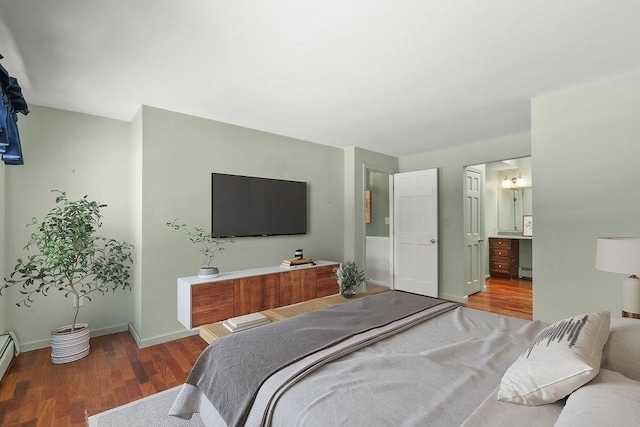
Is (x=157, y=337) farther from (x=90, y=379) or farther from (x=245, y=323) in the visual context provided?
(x=245, y=323)

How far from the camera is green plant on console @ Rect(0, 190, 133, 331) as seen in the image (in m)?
2.59

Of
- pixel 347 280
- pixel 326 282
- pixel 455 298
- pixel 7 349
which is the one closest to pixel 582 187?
pixel 347 280

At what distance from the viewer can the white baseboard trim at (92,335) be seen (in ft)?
9.24

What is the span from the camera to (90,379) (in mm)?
2342

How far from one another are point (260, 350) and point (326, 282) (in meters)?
2.56

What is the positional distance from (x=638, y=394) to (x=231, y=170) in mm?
3486

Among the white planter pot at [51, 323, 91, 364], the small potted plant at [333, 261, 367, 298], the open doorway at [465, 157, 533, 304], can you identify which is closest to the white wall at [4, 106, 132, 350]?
the white planter pot at [51, 323, 91, 364]

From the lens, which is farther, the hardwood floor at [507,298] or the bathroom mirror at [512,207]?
the bathroom mirror at [512,207]

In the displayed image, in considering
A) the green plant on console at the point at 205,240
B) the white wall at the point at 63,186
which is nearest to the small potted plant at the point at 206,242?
the green plant on console at the point at 205,240

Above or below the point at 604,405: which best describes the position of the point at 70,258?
above

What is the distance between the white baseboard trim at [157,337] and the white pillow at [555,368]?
9.55ft

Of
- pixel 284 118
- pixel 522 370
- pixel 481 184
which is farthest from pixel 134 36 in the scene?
pixel 481 184

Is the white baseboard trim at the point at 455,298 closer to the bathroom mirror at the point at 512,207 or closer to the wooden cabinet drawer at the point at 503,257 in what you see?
the wooden cabinet drawer at the point at 503,257

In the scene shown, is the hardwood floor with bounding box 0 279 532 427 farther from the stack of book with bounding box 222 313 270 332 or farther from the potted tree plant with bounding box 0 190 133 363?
the stack of book with bounding box 222 313 270 332
